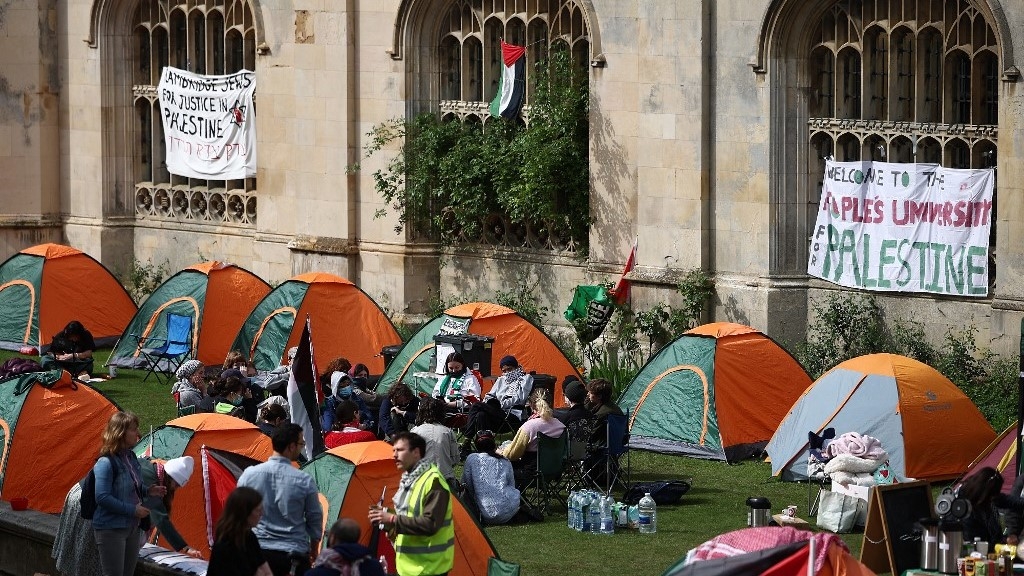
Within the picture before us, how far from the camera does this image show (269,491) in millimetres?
10742

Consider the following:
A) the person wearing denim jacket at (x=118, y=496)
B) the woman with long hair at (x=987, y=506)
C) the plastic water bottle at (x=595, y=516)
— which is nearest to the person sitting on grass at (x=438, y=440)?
the plastic water bottle at (x=595, y=516)

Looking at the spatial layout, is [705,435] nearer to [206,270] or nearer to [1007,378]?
[1007,378]

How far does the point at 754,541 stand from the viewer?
10.6 m

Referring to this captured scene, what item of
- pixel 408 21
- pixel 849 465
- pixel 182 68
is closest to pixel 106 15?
pixel 182 68

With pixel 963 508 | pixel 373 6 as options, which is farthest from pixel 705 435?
pixel 373 6

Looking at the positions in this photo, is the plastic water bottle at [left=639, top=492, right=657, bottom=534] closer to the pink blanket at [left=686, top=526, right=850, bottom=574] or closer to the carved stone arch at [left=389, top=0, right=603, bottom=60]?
the pink blanket at [left=686, top=526, right=850, bottom=574]

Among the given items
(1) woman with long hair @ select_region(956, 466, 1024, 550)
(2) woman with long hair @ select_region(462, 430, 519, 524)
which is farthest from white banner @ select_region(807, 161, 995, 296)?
(1) woman with long hair @ select_region(956, 466, 1024, 550)

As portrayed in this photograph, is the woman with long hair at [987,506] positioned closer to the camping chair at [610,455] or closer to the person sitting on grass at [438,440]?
the camping chair at [610,455]

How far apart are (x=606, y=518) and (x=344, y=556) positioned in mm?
4779

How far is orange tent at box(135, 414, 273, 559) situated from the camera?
1387cm

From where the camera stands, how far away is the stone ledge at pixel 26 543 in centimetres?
1347

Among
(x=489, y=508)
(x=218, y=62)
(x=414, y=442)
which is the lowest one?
(x=489, y=508)

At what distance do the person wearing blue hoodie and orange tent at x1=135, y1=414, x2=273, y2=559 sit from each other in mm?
3838

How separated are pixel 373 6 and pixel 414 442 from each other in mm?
14365
